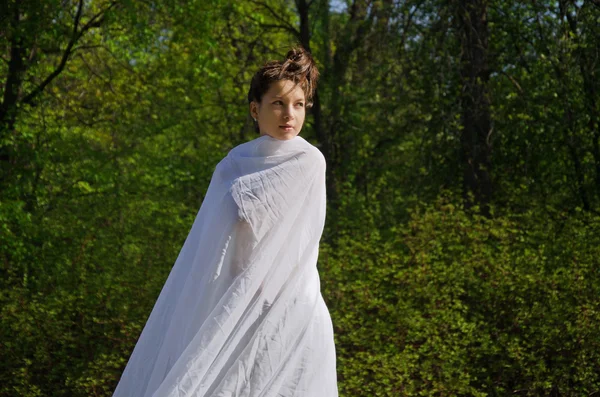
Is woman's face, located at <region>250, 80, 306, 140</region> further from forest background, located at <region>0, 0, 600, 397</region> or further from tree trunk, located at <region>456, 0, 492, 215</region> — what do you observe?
tree trunk, located at <region>456, 0, 492, 215</region>

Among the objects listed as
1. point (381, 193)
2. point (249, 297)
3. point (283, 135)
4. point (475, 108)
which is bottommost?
point (381, 193)

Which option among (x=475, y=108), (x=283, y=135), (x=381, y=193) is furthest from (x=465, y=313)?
(x=381, y=193)

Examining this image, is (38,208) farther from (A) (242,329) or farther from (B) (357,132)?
(A) (242,329)

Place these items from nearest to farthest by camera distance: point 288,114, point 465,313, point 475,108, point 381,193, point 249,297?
point 249,297
point 288,114
point 465,313
point 475,108
point 381,193

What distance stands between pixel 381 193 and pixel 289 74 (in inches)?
334

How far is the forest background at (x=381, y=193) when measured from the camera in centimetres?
633

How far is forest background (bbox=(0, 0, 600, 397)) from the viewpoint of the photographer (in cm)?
633

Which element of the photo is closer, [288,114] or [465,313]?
[288,114]

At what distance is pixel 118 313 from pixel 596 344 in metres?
3.23

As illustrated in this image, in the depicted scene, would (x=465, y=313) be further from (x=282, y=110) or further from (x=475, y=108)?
(x=282, y=110)

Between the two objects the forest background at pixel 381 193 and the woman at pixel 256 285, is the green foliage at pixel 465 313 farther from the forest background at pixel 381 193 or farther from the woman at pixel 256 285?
the woman at pixel 256 285

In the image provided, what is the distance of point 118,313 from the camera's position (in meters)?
6.73

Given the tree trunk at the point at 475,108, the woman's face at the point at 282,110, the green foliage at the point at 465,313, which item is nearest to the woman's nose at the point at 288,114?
the woman's face at the point at 282,110

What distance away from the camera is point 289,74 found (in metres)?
3.04
